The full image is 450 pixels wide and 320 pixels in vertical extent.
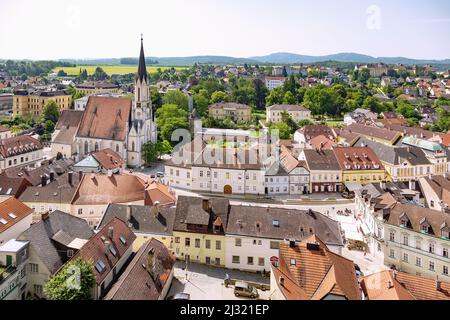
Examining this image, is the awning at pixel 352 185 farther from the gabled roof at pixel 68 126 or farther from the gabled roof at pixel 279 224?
the gabled roof at pixel 68 126

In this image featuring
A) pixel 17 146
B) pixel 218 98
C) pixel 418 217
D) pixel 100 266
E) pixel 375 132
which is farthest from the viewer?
pixel 218 98

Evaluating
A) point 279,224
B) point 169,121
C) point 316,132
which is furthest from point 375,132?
point 279,224

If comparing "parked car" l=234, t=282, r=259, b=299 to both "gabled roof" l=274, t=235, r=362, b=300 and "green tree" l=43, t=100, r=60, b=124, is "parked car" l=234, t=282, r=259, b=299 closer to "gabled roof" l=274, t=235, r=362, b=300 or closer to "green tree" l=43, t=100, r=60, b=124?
"gabled roof" l=274, t=235, r=362, b=300

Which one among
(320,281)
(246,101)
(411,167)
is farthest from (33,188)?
(246,101)

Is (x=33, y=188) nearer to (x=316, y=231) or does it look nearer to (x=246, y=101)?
(x=316, y=231)

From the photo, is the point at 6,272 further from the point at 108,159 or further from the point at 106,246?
the point at 108,159

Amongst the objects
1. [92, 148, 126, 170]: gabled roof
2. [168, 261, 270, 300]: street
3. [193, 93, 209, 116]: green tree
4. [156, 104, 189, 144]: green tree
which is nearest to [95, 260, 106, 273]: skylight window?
[168, 261, 270, 300]: street
